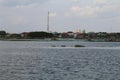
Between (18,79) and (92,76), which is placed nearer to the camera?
(18,79)

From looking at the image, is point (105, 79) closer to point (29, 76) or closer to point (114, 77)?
point (114, 77)

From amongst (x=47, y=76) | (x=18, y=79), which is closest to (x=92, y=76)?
(x=47, y=76)

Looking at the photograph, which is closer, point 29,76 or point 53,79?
point 53,79

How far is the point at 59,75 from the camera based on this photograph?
4219cm

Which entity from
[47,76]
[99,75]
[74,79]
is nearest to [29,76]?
[47,76]

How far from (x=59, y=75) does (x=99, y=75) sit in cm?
462

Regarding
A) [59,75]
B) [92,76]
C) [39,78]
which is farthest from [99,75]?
[39,78]

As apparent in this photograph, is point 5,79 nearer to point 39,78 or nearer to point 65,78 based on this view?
point 39,78

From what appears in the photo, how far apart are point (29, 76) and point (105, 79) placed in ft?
27.6

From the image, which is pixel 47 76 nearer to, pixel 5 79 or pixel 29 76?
pixel 29 76

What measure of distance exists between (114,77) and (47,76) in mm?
7333

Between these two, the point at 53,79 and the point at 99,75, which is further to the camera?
the point at 99,75

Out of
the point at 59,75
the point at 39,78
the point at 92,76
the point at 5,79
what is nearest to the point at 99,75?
the point at 92,76

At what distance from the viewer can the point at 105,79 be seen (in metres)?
39.1
